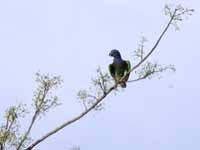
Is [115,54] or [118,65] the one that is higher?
[115,54]

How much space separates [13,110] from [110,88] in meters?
3.09

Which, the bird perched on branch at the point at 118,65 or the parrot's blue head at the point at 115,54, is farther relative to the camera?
the parrot's blue head at the point at 115,54

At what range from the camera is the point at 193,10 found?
1252 centimetres

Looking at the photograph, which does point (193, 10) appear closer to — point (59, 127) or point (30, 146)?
point (59, 127)

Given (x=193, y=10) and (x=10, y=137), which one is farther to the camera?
(x=10, y=137)

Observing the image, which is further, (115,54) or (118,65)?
(115,54)

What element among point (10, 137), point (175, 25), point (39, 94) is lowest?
point (10, 137)

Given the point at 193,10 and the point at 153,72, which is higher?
the point at 193,10

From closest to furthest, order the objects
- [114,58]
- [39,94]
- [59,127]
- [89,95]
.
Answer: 1. [59,127]
2. [89,95]
3. [39,94]
4. [114,58]

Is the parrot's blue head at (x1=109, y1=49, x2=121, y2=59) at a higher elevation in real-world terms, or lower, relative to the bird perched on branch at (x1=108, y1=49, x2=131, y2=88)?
higher

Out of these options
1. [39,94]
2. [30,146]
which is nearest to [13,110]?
[39,94]

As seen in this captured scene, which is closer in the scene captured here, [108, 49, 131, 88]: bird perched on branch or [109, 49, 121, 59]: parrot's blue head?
[108, 49, 131, 88]: bird perched on branch

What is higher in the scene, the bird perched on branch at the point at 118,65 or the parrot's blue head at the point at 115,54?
the parrot's blue head at the point at 115,54

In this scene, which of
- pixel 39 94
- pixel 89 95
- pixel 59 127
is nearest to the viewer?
pixel 59 127
